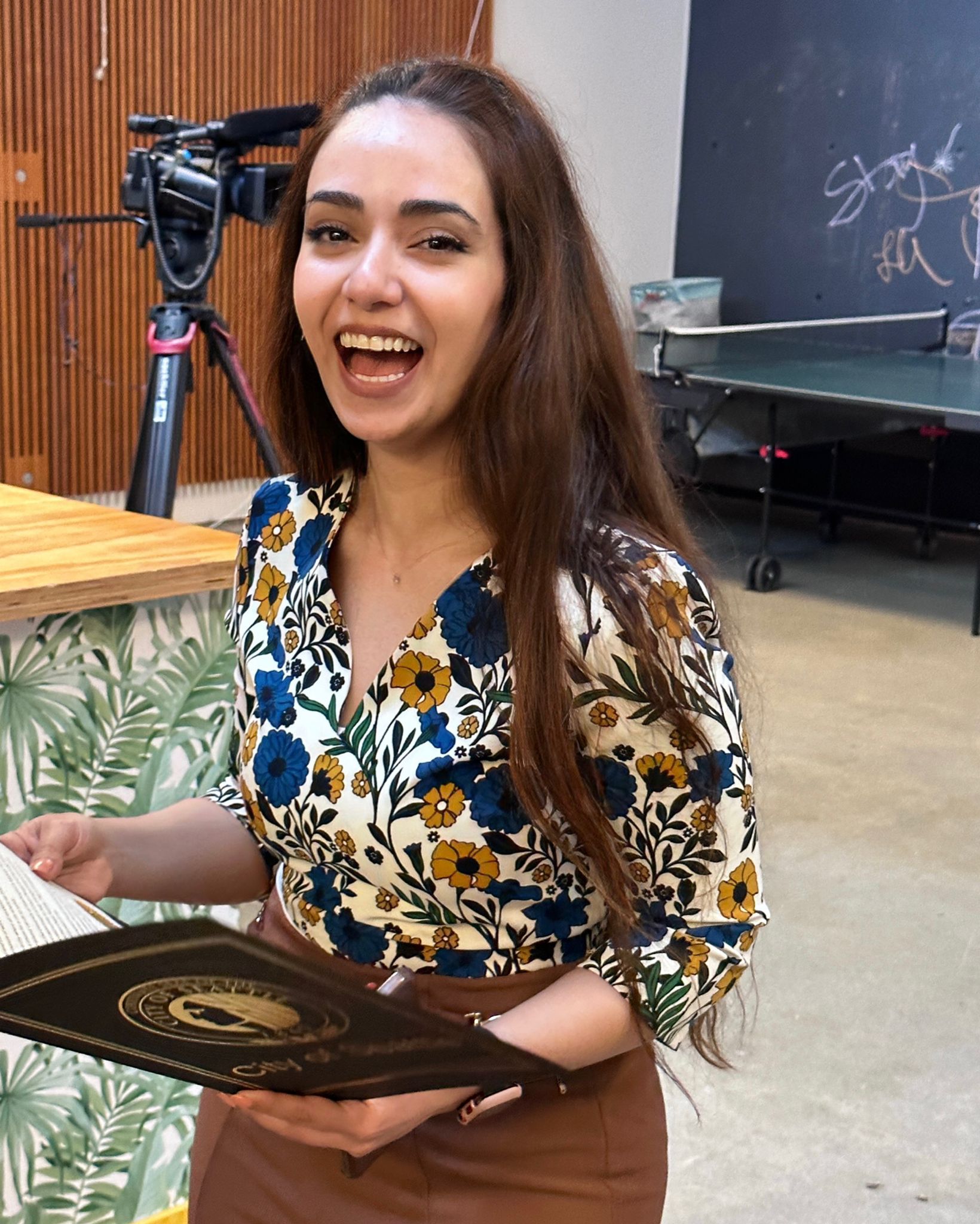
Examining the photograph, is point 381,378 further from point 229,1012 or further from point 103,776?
point 103,776

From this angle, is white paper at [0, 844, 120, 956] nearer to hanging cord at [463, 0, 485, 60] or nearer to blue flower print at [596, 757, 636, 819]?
blue flower print at [596, 757, 636, 819]

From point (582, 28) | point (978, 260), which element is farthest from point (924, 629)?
point (582, 28)

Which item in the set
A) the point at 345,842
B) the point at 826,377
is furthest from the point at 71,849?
the point at 826,377

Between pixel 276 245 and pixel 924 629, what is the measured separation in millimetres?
5057

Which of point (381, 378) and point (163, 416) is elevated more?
point (381, 378)

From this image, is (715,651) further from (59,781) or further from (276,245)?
(59,781)

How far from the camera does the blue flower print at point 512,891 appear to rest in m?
1.12

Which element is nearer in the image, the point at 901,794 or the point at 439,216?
the point at 439,216

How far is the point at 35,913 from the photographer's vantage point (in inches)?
39.3

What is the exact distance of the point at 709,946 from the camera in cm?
110

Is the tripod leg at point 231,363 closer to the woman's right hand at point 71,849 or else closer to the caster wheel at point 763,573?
the woman's right hand at point 71,849

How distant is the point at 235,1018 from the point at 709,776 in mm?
360

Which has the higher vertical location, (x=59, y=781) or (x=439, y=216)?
(x=439, y=216)

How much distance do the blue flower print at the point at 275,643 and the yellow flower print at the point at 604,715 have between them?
268 millimetres
